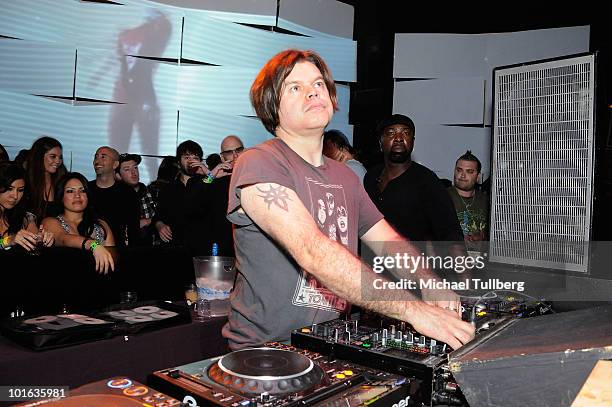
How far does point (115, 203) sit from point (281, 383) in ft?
13.5

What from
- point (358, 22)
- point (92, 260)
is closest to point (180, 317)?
point (92, 260)

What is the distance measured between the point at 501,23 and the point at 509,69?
5584 millimetres

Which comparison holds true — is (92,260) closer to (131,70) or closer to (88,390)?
(88,390)

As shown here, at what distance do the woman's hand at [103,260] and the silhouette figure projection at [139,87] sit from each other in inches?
124

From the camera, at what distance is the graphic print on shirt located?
5.21 feet

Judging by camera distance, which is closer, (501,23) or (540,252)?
(540,252)

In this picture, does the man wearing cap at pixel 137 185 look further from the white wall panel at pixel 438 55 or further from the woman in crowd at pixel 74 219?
the white wall panel at pixel 438 55

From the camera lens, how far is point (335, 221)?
66.2 inches

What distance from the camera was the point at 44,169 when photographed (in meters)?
4.59

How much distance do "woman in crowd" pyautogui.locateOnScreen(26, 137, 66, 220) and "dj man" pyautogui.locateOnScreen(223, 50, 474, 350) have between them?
335 cm

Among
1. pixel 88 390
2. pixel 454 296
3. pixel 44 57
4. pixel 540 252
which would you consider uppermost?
pixel 44 57

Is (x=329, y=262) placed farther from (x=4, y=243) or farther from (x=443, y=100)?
(x=443, y=100)

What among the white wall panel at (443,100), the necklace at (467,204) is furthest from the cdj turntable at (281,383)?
the white wall panel at (443,100)

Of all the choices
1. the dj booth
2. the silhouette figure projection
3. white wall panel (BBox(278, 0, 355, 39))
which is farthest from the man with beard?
white wall panel (BBox(278, 0, 355, 39))
